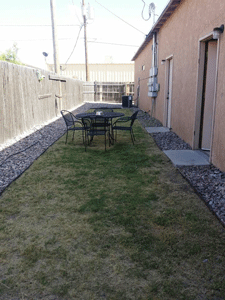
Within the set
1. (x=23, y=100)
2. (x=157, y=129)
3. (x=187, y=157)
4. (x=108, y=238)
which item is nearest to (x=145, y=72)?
(x=157, y=129)

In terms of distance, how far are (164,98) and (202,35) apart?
12.3 feet

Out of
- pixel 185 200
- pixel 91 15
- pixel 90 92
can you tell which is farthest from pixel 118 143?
pixel 91 15

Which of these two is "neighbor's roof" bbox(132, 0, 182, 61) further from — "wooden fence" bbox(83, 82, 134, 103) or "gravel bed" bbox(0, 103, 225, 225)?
"wooden fence" bbox(83, 82, 134, 103)

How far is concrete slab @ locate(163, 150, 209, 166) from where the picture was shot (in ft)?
14.9

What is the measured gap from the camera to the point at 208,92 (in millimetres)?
5082

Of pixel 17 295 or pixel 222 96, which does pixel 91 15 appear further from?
pixel 17 295

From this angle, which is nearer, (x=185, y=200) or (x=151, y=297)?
(x=151, y=297)

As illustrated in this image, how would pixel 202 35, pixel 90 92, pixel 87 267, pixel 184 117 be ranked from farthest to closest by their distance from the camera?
pixel 90 92 → pixel 184 117 → pixel 202 35 → pixel 87 267

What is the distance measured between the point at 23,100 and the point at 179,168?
4.90 meters

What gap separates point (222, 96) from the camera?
3979 mm

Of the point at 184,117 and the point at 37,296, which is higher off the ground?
the point at 184,117

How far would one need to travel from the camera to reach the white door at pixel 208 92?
16.2ft

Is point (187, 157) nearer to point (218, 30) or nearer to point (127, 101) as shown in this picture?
point (218, 30)

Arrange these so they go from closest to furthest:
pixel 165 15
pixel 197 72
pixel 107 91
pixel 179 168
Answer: pixel 179 168, pixel 197 72, pixel 165 15, pixel 107 91
